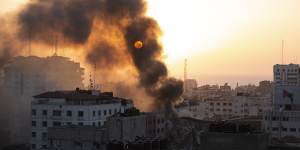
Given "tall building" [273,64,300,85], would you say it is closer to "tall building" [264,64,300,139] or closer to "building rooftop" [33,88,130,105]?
"tall building" [264,64,300,139]

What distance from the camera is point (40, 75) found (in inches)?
3878

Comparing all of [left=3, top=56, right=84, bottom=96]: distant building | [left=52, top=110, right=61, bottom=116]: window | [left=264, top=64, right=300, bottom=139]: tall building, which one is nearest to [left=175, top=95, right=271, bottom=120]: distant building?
[left=3, top=56, right=84, bottom=96]: distant building

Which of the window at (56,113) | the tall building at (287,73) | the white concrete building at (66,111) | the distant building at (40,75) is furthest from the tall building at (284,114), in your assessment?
the tall building at (287,73)

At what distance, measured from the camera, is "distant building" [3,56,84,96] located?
93.4m

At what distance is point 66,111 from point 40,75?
40420 mm

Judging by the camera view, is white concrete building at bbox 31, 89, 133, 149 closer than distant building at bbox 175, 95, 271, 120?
Yes

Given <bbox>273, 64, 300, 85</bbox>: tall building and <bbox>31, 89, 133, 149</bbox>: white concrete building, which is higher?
<bbox>273, 64, 300, 85</bbox>: tall building

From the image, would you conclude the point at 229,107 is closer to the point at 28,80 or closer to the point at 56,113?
the point at 28,80

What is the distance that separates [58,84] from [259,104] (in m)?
35.7

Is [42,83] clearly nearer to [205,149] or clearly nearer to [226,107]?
[226,107]

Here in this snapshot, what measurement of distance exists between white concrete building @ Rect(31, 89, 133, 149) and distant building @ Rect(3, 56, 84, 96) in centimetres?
2873

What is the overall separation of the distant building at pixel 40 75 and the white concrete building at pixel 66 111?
28733 millimetres

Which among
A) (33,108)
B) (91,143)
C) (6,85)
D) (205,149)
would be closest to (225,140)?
(205,149)

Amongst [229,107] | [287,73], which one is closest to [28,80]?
[229,107]
